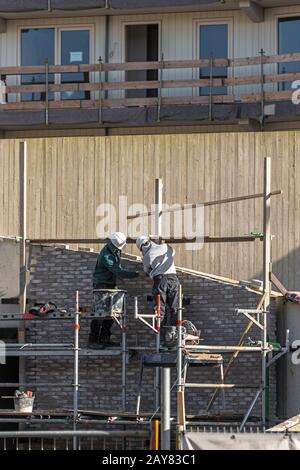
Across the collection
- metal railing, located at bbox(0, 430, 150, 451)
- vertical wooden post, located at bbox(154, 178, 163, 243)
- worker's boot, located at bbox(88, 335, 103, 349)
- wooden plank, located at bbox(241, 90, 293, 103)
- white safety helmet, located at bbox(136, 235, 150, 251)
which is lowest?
metal railing, located at bbox(0, 430, 150, 451)

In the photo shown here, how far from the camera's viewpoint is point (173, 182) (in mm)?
26266

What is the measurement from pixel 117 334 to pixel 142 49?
383 inches

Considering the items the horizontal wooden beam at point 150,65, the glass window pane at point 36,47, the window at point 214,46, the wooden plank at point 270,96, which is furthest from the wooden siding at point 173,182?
the glass window pane at point 36,47

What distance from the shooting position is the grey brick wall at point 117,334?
77.9ft

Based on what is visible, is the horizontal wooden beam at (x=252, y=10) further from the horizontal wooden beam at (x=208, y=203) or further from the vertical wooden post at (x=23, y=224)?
the vertical wooden post at (x=23, y=224)

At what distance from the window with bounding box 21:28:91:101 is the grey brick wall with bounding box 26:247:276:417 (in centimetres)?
794

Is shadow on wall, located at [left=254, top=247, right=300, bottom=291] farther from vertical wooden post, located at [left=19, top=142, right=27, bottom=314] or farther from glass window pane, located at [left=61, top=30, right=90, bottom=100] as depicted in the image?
glass window pane, located at [left=61, top=30, right=90, bottom=100]

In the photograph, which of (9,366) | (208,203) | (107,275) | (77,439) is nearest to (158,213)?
(208,203)

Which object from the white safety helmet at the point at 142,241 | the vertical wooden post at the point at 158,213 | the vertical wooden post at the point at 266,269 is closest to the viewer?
the vertical wooden post at the point at 266,269

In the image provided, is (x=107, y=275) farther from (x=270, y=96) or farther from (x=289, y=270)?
(x=270, y=96)

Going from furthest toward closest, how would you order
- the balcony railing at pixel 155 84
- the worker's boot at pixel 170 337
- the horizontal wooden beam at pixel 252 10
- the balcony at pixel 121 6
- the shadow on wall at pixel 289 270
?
the balcony at pixel 121 6 → the horizontal wooden beam at pixel 252 10 → the balcony railing at pixel 155 84 → the shadow on wall at pixel 289 270 → the worker's boot at pixel 170 337

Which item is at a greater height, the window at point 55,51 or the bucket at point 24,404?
the window at point 55,51

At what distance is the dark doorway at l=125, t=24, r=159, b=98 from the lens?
3206cm

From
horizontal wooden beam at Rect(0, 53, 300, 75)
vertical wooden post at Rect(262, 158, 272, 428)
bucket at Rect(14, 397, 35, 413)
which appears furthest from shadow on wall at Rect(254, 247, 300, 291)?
horizontal wooden beam at Rect(0, 53, 300, 75)
